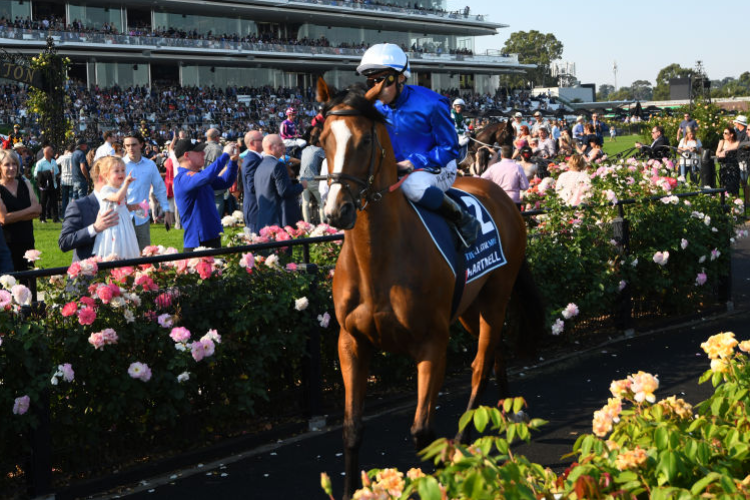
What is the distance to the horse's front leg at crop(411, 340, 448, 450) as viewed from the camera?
175 inches

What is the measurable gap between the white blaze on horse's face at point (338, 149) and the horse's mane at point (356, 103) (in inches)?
5.3

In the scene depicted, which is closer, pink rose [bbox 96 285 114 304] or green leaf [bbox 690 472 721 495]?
green leaf [bbox 690 472 721 495]

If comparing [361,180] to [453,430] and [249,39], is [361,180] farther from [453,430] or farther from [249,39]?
[249,39]

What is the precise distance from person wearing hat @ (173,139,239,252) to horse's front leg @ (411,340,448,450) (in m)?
4.84

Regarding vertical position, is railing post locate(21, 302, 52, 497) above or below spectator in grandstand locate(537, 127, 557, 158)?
below

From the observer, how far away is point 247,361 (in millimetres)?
5699

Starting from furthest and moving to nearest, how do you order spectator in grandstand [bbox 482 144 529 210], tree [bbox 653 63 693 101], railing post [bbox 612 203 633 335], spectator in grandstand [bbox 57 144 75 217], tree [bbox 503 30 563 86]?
tree [bbox 653 63 693 101]
tree [bbox 503 30 563 86]
spectator in grandstand [bbox 57 144 75 217]
spectator in grandstand [bbox 482 144 529 210]
railing post [bbox 612 203 633 335]

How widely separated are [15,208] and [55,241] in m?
7.86

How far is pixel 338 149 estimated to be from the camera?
4.06m

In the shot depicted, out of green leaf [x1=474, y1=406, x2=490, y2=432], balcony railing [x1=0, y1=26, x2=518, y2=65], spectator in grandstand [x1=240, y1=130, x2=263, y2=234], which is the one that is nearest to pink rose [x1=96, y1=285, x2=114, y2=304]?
green leaf [x1=474, y1=406, x2=490, y2=432]

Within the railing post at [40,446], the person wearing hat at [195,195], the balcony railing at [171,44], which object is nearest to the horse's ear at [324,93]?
the railing post at [40,446]

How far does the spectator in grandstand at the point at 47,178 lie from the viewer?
18.7 meters

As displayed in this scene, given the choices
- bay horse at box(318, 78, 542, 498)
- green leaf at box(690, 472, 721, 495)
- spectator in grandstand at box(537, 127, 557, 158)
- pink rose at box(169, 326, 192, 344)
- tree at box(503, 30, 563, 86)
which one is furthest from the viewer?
tree at box(503, 30, 563, 86)

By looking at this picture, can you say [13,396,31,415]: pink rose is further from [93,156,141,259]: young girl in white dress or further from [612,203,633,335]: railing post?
[612,203,633,335]: railing post
